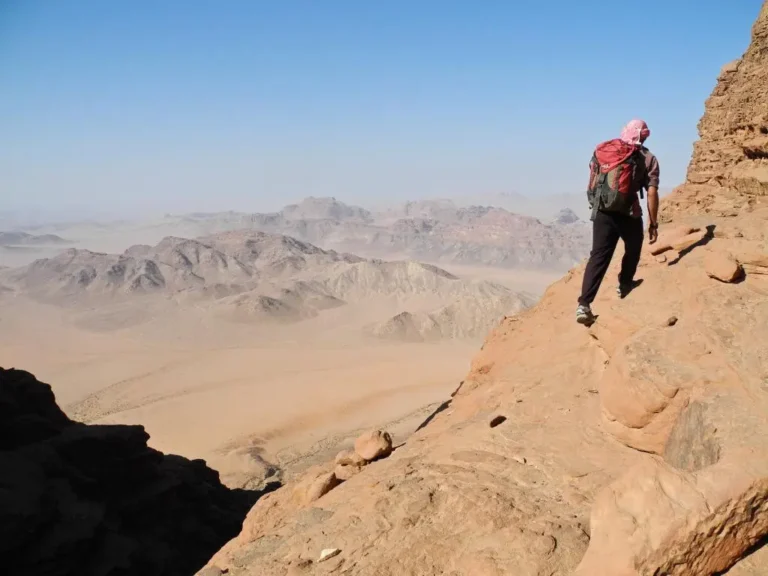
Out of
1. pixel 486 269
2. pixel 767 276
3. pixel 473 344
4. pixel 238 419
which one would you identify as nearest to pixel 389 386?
pixel 238 419

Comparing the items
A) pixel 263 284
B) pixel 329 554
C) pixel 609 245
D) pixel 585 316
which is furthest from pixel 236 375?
pixel 329 554

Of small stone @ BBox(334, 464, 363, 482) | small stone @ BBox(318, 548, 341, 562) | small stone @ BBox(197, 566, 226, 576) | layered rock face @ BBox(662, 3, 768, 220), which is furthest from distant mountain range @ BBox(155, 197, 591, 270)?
small stone @ BBox(318, 548, 341, 562)

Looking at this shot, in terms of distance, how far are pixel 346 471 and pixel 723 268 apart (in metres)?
4.49

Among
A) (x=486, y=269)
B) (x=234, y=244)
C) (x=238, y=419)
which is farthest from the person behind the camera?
(x=486, y=269)

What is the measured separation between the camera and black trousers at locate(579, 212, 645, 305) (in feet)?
18.9

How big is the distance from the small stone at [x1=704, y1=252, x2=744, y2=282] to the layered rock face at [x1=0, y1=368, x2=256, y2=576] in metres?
12.0

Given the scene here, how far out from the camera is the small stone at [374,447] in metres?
6.50

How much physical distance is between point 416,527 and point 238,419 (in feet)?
84.2

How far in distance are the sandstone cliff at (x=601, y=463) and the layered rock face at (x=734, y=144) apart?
1617 mm

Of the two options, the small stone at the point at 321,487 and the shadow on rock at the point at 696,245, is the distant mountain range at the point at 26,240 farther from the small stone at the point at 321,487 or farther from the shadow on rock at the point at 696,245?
the shadow on rock at the point at 696,245

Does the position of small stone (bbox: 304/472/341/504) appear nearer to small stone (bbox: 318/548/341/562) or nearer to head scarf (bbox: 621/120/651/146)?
small stone (bbox: 318/548/341/562)

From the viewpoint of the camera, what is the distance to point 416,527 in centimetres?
407

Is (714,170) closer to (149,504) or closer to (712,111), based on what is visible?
(712,111)

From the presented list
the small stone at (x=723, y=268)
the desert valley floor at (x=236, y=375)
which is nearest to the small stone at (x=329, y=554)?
the small stone at (x=723, y=268)
